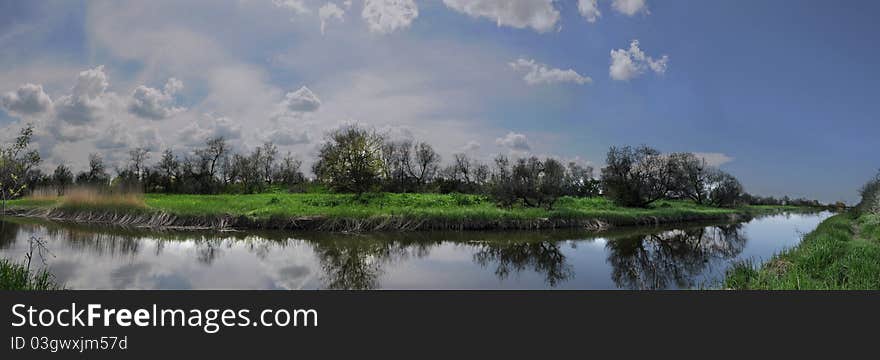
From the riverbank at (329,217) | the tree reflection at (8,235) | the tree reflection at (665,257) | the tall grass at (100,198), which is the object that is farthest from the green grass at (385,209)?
the tree reflection at (665,257)

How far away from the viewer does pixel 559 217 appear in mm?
23266

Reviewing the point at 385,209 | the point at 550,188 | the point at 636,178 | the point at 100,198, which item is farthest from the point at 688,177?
the point at 100,198

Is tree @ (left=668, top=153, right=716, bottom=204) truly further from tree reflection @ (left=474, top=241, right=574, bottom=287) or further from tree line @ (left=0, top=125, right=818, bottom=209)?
tree reflection @ (left=474, top=241, right=574, bottom=287)

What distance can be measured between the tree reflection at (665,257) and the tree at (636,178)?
13.8m

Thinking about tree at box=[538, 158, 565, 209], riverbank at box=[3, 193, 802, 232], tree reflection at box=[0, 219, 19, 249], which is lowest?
tree reflection at box=[0, 219, 19, 249]

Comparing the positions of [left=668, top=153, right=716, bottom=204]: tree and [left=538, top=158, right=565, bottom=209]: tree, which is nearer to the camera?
[left=538, top=158, right=565, bottom=209]: tree

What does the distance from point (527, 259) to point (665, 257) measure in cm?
483

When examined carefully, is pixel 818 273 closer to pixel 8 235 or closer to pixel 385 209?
pixel 385 209

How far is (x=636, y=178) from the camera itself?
36281mm

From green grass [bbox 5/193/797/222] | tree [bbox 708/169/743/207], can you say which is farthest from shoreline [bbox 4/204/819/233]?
tree [bbox 708/169/743/207]

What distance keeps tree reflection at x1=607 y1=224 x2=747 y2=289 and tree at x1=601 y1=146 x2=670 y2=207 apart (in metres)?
13.8

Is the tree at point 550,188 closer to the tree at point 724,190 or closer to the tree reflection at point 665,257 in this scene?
the tree reflection at point 665,257

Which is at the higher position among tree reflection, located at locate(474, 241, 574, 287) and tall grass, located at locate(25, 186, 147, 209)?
tall grass, located at locate(25, 186, 147, 209)

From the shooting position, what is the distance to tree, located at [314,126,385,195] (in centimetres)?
2983
